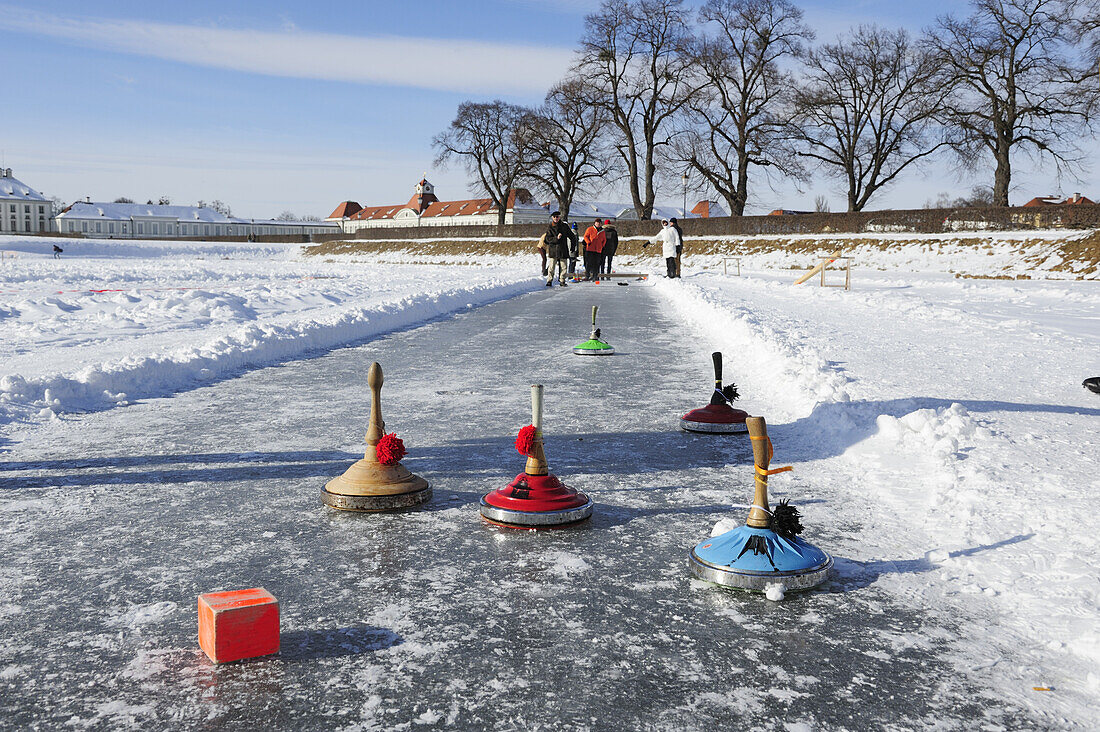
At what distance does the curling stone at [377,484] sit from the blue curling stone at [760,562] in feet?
5.69

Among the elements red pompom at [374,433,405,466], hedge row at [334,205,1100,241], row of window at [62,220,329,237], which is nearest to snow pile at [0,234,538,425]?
red pompom at [374,433,405,466]

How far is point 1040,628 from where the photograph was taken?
3.29 metres

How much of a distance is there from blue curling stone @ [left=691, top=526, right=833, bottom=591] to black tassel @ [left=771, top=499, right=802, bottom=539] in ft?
0.09

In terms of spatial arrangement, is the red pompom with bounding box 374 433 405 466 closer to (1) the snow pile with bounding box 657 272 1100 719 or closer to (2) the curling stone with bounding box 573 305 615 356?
(1) the snow pile with bounding box 657 272 1100 719

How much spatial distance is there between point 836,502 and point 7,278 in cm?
3134

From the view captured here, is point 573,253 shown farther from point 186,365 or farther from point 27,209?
point 27,209

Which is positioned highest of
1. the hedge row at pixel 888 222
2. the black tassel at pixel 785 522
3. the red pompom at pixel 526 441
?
the hedge row at pixel 888 222

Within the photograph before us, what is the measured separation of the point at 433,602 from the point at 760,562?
1.35m

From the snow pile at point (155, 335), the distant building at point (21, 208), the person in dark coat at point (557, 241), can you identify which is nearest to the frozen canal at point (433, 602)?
the snow pile at point (155, 335)

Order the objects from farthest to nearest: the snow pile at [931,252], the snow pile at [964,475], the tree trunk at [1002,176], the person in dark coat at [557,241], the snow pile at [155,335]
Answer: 1. the tree trunk at [1002,176]
2. the snow pile at [931,252]
3. the person in dark coat at [557,241]
4. the snow pile at [155,335]
5. the snow pile at [964,475]

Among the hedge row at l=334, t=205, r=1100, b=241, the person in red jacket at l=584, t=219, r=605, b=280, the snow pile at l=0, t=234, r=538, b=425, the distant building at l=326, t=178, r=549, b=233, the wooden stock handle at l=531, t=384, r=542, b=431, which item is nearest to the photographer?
the wooden stock handle at l=531, t=384, r=542, b=431

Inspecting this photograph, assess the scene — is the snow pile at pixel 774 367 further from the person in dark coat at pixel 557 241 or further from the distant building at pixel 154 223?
the distant building at pixel 154 223

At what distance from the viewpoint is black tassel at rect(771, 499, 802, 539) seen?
3754mm

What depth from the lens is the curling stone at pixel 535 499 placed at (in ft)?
14.8
